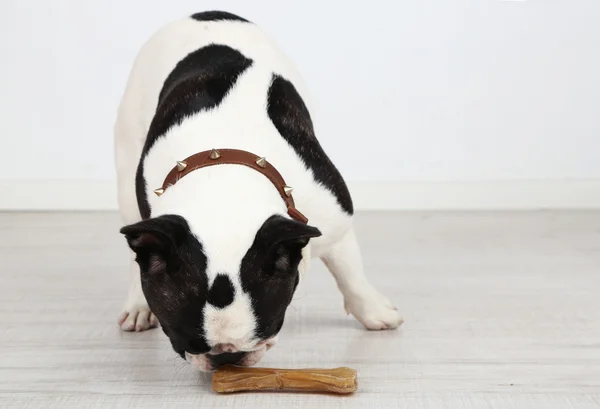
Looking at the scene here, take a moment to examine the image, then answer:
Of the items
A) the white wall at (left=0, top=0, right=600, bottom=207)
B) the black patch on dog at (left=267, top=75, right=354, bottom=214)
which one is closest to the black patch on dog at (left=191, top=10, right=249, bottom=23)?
the black patch on dog at (left=267, top=75, right=354, bottom=214)

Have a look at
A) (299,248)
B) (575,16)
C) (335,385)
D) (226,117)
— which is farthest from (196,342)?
(575,16)

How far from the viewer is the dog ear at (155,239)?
80.0 inches

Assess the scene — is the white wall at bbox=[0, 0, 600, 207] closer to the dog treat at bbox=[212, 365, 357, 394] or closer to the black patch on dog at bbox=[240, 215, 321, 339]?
the dog treat at bbox=[212, 365, 357, 394]

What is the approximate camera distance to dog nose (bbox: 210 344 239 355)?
222cm

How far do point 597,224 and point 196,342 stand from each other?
3.10 metres

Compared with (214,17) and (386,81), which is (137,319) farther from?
(386,81)

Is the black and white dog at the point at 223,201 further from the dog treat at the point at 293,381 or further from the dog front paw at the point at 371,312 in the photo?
the dog treat at the point at 293,381

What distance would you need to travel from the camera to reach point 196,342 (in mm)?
2199

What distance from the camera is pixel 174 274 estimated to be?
85.0 inches

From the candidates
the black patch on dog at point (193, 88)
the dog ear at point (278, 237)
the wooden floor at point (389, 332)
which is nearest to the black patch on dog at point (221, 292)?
the dog ear at point (278, 237)

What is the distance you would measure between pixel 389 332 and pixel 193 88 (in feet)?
3.35

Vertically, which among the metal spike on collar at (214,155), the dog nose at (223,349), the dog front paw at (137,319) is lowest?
the dog front paw at (137,319)

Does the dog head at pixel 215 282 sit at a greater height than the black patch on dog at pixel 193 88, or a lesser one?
lesser

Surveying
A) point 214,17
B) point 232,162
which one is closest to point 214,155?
point 232,162
